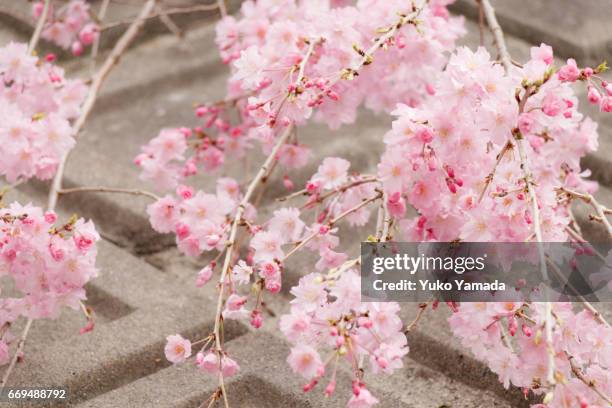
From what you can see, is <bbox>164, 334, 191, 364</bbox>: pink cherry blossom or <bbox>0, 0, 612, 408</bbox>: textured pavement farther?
<bbox>0, 0, 612, 408</bbox>: textured pavement

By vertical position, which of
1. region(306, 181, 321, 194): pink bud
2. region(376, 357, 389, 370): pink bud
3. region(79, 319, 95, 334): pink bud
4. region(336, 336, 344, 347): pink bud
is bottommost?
region(79, 319, 95, 334): pink bud

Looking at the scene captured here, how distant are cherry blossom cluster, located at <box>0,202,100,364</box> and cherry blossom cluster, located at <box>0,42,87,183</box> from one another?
0.60 ft

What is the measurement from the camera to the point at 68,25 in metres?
2.16

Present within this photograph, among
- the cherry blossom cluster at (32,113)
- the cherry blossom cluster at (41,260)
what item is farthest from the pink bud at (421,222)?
the cherry blossom cluster at (32,113)

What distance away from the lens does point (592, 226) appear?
176 centimetres

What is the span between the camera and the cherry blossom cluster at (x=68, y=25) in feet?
7.00

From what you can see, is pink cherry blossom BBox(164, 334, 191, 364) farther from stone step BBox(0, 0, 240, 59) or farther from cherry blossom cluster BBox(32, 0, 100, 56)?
stone step BBox(0, 0, 240, 59)

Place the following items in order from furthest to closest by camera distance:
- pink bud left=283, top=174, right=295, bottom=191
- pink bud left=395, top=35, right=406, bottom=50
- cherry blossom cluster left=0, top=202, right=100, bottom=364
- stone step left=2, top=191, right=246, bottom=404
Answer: pink bud left=283, top=174, right=295, bottom=191, pink bud left=395, top=35, right=406, bottom=50, stone step left=2, top=191, right=246, bottom=404, cherry blossom cluster left=0, top=202, right=100, bottom=364

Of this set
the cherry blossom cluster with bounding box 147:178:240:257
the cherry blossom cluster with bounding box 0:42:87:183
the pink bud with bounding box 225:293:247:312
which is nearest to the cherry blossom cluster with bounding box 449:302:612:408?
the pink bud with bounding box 225:293:247:312

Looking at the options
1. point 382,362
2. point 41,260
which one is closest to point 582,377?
point 382,362

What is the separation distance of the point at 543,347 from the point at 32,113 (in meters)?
0.90

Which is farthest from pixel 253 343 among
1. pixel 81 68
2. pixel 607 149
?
pixel 81 68

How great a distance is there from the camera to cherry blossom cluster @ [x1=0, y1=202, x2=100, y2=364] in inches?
54.7

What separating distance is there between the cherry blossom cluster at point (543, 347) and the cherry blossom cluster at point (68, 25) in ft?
3.58
